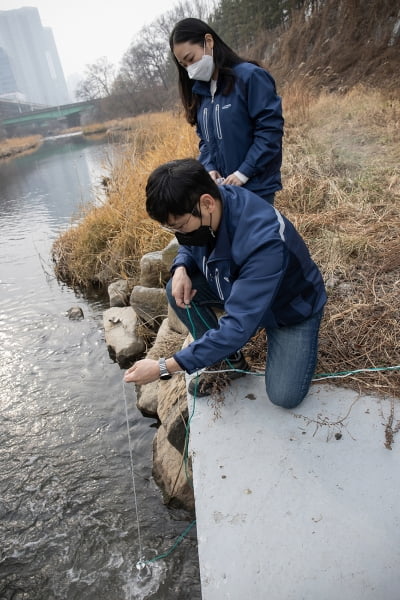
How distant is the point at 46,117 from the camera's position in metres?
44.5

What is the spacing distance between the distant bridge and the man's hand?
149 ft

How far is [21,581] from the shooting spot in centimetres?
185

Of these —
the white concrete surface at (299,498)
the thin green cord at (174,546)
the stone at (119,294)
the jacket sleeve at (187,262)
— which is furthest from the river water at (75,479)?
the jacket sleeve at (187,262)

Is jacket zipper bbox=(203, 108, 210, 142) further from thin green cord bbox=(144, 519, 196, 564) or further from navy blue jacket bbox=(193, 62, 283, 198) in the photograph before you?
thin green cord bbox=(144, 519, 196, 564)

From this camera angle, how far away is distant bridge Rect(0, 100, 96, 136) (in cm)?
4228

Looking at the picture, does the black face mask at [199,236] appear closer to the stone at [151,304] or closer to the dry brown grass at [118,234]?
the stone at [151,304]

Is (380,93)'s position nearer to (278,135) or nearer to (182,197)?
(278,135)

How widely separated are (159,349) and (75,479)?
980 mm

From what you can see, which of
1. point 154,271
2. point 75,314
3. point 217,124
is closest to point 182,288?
point 217,124

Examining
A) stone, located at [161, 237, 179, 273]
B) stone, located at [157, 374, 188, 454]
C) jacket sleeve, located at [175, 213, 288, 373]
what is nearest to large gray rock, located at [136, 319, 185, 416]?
stone, located at [157, 374, 188, 454]

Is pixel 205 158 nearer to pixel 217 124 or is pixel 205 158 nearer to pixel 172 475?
pixel 217 124

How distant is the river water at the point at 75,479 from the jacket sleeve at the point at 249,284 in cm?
115

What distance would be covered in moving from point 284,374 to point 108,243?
3.56m

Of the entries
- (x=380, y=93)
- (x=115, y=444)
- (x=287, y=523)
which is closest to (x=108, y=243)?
(x=115, y=444)
